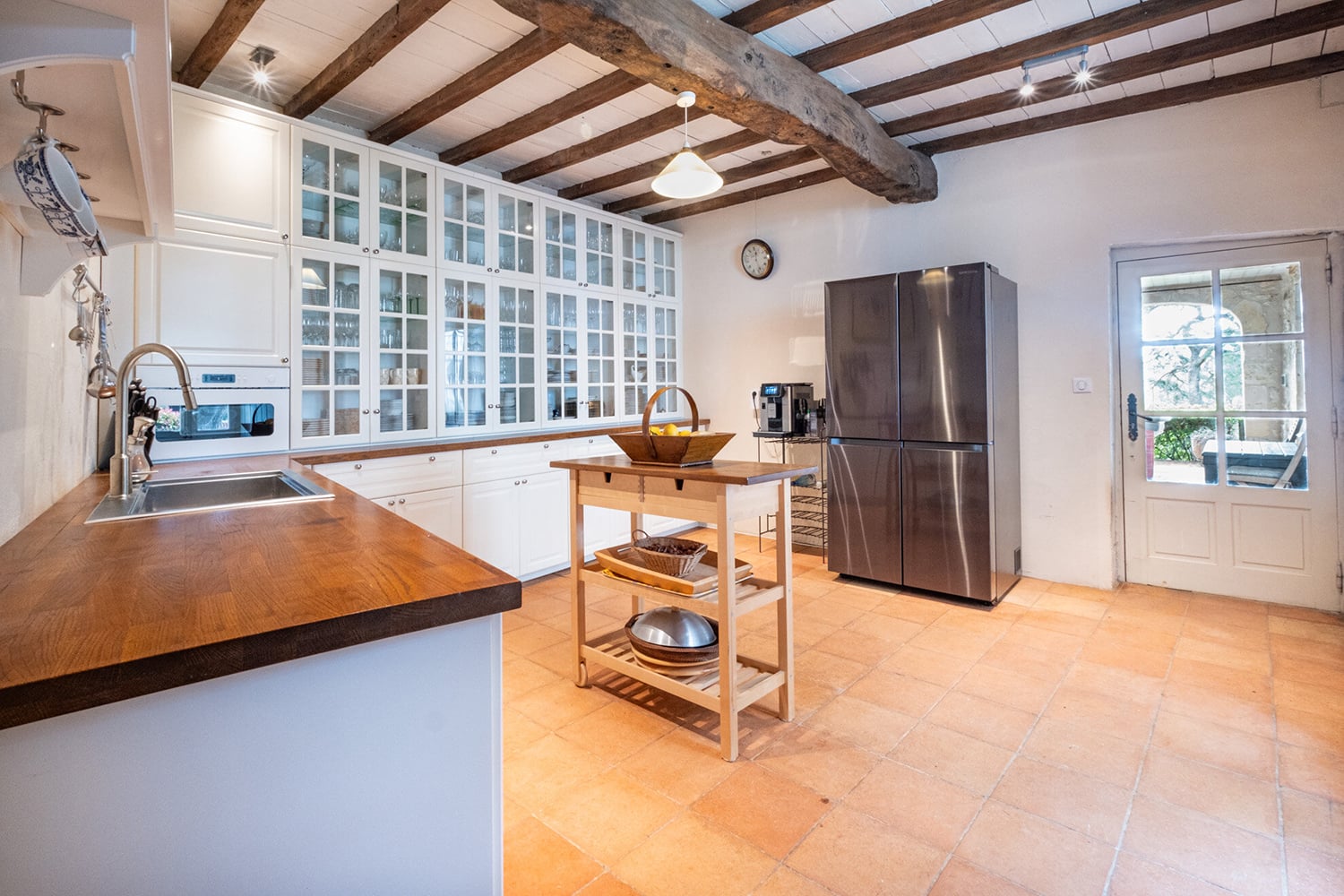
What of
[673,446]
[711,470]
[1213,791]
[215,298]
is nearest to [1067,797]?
[1213,791]

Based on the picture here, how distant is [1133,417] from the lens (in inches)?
143

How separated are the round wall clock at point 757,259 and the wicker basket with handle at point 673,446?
306 cm

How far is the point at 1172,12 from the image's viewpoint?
95.9 inches

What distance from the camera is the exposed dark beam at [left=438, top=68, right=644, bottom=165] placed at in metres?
3.00

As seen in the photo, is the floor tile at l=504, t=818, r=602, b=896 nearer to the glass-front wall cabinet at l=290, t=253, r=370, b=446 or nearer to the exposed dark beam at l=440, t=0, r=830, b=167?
the glass-front wall cabinet at l=290, t=253, r=370, b=446

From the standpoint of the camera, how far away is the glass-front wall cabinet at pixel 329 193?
10.1 ft

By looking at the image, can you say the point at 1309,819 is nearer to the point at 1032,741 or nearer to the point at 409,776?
the point at 1032,741

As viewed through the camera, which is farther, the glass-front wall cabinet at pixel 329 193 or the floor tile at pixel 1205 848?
the glass-front wall cabinet at pixel 329 193

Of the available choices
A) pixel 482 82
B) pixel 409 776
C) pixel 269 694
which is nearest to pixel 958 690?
pixel 409 776

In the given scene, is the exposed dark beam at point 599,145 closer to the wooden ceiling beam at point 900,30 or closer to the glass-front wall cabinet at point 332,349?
the wooden ceiling beam at point 900,30

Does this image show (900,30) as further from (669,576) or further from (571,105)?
(669,576)

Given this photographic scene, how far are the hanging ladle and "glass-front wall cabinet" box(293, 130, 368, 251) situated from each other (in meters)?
0.99

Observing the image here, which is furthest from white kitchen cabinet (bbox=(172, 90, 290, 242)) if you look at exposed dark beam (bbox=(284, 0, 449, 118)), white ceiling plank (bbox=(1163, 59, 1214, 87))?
white ceiling plank (bbox=(1163, 59, 1214, 87))

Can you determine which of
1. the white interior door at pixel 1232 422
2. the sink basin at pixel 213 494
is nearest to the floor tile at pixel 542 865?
the sink basin at pixel 213 494
